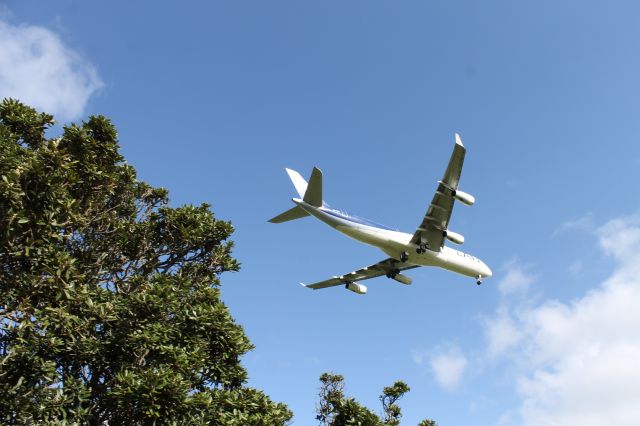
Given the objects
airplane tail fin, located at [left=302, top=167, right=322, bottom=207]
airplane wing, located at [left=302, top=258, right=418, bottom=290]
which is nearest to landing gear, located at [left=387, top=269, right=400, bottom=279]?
airplane wing, located at [left=302, top=258, right=418, bottom=290]

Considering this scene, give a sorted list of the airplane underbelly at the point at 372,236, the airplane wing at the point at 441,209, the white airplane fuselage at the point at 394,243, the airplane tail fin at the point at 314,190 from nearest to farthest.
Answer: the airplane wing at the point at 441,209
the airplane tail fin at the point at 314,190
the white airplane fuselage at the point at 394,243
the airplane underbelly at the point at 372,236

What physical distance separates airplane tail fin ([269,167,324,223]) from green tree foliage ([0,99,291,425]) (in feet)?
34.9

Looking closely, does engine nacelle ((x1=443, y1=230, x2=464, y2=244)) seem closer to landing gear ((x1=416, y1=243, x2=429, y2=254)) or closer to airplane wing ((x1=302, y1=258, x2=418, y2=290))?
landing gear ((x1=416, y1=243, x2=429, y2=254))

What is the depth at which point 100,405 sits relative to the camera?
677 inches

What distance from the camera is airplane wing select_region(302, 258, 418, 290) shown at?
41500mm

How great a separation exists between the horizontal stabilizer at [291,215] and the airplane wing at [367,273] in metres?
9.83

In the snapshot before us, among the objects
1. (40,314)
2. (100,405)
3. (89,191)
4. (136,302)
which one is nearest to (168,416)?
(100,405)

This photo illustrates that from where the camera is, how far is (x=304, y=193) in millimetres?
34875

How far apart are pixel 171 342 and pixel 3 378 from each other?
530 cm

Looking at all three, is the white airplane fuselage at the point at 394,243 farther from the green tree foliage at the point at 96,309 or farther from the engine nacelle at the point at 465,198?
the green tree foliage at the point at 96,309

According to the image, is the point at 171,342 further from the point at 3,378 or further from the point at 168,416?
the point at 3,378

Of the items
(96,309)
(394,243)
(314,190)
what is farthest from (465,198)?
(96,309)

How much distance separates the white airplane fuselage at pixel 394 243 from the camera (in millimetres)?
34281

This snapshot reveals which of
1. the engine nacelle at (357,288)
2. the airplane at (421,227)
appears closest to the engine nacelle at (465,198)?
the airplane at (421,227)
